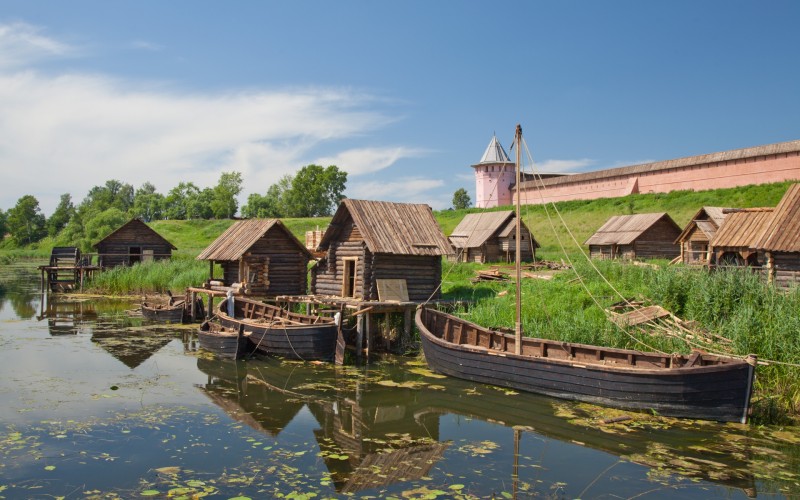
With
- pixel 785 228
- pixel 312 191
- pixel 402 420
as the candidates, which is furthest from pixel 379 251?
pixel 312 191

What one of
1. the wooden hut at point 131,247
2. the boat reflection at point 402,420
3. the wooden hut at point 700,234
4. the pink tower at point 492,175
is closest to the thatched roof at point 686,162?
the pink tower at point 492,175

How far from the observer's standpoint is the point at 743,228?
23.1 metres

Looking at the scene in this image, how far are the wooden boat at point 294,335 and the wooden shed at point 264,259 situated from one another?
440 centimetres

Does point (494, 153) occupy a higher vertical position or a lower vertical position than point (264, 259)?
higher

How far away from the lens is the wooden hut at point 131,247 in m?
44.1

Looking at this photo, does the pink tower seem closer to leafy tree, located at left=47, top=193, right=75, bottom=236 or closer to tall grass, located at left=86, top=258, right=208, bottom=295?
tall grass, located at left=86, top=258, right=208, bottom=295

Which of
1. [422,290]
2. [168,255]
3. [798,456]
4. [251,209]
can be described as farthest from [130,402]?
[251,209]

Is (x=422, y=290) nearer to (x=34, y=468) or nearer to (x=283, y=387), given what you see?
(x=283, y=387)

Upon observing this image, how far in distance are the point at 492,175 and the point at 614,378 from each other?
71.0 metres

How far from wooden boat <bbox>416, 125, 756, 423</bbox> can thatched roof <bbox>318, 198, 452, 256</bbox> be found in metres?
4.70

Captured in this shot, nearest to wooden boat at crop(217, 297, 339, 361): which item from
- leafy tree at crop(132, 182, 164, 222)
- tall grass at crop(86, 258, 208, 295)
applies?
tall grass at crop(86, 258, 208, 295)

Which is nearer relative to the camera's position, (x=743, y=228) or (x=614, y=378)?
(x=614, y=378)

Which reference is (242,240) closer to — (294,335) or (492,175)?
(294,335)

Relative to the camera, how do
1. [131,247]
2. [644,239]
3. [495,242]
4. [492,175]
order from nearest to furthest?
[644,239], [495,242], [131,247], [492,175]
